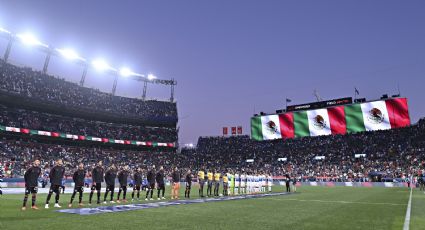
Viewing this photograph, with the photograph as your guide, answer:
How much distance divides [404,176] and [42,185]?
46446 millimetres

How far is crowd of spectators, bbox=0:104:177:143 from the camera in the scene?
176ft

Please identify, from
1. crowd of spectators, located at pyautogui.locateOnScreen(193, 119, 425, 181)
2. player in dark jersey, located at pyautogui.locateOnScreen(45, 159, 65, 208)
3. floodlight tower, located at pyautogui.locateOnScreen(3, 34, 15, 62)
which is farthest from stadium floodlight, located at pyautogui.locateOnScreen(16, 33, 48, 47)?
player in dark jersey, located at pyautogui.locateOnScreen(45, 159, 65, 208)

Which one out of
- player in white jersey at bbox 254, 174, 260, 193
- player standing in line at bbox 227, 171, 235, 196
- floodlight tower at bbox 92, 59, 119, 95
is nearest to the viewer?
player standing in line at bbox 227, 171, 235, 196

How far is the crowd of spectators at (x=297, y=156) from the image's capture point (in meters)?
51.2

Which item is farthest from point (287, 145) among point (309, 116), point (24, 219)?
point (24, 219)

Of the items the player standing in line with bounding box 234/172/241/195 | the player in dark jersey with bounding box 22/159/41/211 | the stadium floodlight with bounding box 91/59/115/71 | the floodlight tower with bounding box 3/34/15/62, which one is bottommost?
the player in dark jersey with bounding box 22/159/41/211

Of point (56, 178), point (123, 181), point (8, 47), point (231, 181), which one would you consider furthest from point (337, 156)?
point (8, 47)

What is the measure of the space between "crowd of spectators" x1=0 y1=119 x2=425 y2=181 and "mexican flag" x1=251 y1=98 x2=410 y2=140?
7.61m

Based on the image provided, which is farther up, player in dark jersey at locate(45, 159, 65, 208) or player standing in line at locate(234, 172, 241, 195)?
player standing in line at locate(234, 172, 241, 195)

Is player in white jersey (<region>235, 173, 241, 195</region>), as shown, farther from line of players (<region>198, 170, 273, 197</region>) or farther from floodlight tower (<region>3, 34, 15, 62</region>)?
floodlight tower (<region>3, 34, 15, 62</region>)

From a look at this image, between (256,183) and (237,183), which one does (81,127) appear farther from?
(237,183)

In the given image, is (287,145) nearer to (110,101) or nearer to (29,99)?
(110,101)

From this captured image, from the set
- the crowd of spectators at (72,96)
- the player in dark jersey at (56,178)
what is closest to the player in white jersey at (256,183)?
the player in dark jersey at (56,178)

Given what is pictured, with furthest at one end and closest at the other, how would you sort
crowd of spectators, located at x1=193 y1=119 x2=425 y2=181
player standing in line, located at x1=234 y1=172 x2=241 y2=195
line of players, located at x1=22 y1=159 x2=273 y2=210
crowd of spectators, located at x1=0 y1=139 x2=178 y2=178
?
crowd of spectators, located at x1=193 y1=119 x2=425 y2=181 → crowd of spectators, located at x1=0 y1=139 x2=178 y2=178 → player standing in line, located at x1=234 y1=172 x2=241 y2=195 → line of players, located at x1=22 y1=159 x2=273 y2=210
